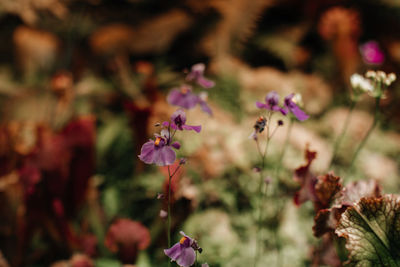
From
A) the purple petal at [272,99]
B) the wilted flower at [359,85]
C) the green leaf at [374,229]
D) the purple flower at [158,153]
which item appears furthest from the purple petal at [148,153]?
the wilted flower at [359,85]

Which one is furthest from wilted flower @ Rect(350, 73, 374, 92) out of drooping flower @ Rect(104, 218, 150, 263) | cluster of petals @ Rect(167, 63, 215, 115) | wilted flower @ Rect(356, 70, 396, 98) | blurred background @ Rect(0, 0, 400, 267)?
drooping flower @ Rect(104, 218, 150, 263)

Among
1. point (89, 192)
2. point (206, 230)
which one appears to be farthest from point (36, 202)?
point (206, 230)

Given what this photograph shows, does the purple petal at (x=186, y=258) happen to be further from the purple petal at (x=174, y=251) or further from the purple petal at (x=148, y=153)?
the purple petal at (x=148, y=153)

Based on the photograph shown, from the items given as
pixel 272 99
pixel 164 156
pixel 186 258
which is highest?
pixel 272 99

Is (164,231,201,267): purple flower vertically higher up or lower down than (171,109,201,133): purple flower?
lower down

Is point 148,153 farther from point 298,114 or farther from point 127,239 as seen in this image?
point 127,239

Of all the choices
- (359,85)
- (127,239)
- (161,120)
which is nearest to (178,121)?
(359,85)

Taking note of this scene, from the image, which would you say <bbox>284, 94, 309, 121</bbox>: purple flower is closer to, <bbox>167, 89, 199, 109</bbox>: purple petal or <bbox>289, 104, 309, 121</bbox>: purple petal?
<bbox>289, 104, 309, 121</bbox>: purple petal
